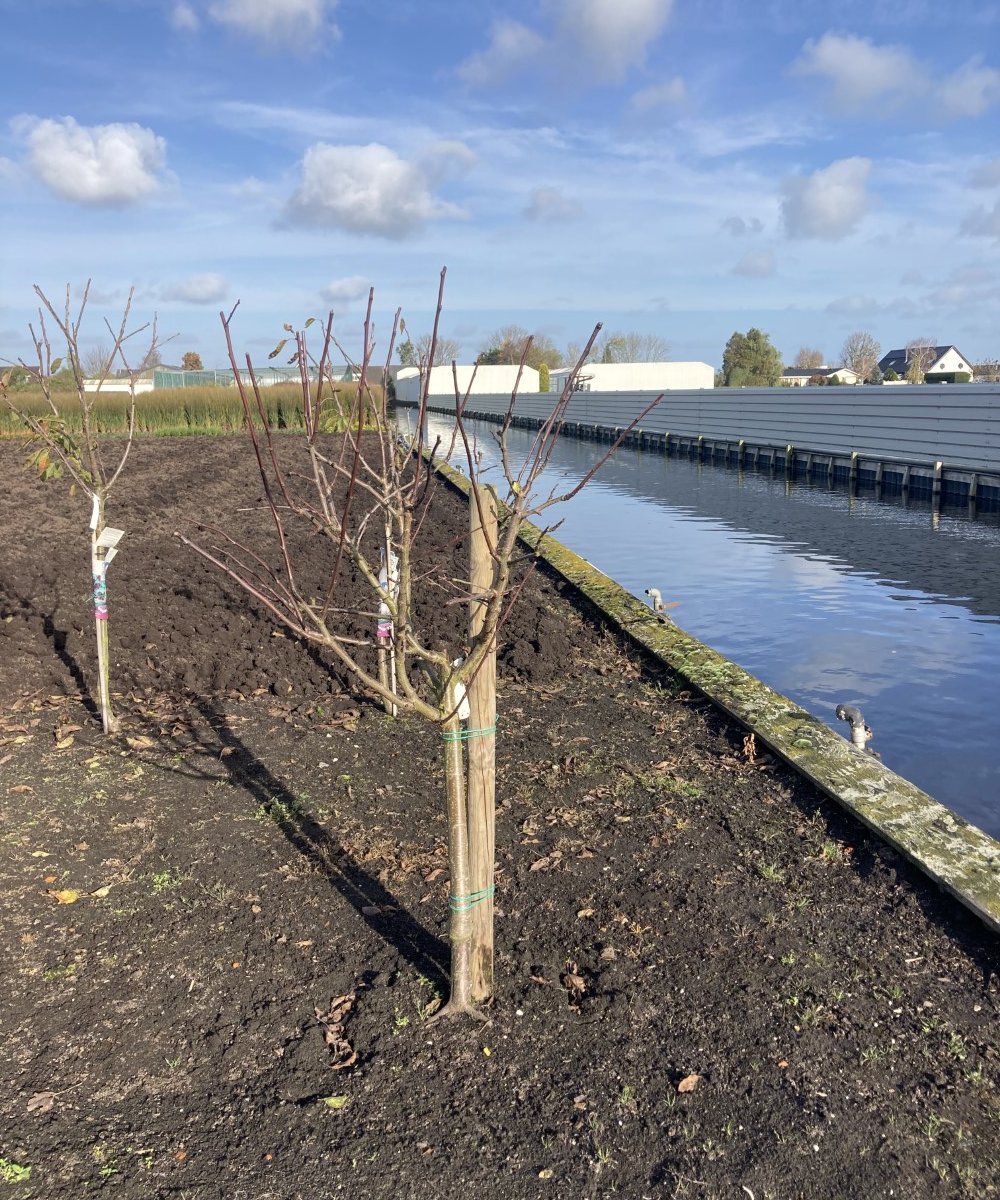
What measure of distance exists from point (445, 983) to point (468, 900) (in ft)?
1.39

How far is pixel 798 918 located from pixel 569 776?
5.73ft

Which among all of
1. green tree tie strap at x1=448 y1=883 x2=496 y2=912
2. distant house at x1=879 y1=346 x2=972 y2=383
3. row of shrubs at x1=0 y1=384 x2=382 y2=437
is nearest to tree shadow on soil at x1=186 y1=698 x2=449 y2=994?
green tree tie strap at x1=448 y1=883 x2=496 y2=912

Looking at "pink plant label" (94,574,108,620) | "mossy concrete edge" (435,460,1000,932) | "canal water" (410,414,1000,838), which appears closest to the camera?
"mossy concrete edge" (435,460,1000,932)

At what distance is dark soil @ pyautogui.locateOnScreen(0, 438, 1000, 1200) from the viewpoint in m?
2.80

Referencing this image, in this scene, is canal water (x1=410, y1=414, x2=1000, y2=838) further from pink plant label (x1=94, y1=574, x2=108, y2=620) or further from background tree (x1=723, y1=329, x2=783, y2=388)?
background tree (x1=723, y1=329, x2=783, y2=388)

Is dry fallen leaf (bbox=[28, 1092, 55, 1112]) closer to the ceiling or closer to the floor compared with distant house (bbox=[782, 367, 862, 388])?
closer to the floor

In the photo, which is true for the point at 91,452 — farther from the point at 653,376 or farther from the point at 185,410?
the point at 653,376

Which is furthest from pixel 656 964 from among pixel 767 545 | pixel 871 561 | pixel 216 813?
pixel 767 545

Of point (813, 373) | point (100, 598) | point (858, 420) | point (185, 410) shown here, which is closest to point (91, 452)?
point (100, 598)

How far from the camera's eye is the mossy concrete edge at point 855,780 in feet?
13.5

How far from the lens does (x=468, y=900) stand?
343 cm

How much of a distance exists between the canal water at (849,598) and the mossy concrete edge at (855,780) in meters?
1.24

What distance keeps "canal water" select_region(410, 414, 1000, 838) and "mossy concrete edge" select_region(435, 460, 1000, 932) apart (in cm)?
124

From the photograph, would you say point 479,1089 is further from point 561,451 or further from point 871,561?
point 561,451
